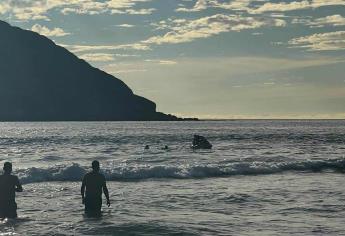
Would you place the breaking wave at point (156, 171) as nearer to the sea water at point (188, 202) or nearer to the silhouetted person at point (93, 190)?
the sea water at point (188, 202)

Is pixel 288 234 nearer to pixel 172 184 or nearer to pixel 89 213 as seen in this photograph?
pixel 89 213

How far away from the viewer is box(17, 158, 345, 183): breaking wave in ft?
106

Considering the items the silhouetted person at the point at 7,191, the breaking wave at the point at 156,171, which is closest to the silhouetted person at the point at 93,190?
the silhouetted person at the point at 7,191

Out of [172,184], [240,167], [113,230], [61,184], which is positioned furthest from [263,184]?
[113,230]

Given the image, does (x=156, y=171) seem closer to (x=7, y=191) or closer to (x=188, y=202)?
(x=188, y=202)

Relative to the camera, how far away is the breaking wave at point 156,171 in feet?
106

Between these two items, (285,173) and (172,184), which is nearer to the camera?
(172,184)

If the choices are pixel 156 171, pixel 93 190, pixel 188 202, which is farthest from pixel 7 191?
pixel 156 171

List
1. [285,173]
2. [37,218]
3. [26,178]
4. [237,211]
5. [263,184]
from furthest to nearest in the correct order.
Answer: [285,173] → [26,178] → [263,184] → [237,211] → [37,218]

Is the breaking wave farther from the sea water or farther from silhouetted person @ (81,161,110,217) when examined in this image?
silhouetted person @ (81,161,110,217)

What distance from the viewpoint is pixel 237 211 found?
20.3m

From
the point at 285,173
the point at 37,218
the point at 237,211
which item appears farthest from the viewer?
A: the point at 285,173

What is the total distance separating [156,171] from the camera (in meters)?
34.2

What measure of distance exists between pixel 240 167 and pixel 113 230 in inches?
841
